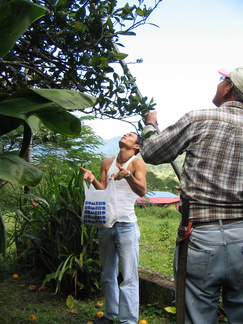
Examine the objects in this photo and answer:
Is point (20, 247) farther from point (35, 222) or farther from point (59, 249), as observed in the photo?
point (59, 249)

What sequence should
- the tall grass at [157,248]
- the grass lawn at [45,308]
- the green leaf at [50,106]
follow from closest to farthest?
the green leaf at [50,106] → the grass lawn at [45,308] → the tall grass at [157,248]

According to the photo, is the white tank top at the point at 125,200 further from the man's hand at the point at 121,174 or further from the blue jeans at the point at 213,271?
the blue jeans at the point at 213,271

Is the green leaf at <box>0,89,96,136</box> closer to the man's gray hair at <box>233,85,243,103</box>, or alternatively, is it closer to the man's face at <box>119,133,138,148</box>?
the man's gray hair at <box>233,85,243,103</box>

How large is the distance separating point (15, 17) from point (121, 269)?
7.54 feet

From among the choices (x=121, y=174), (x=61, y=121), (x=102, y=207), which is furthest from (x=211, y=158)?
(x=102, y=207)

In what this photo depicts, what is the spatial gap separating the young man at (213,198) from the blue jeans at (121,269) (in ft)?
4.30

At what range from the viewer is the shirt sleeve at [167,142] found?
7.41ft

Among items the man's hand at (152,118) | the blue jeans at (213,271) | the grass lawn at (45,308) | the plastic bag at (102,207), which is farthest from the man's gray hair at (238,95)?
the grass lawn at (45,308)

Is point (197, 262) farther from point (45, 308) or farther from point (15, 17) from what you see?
point (45, 308)

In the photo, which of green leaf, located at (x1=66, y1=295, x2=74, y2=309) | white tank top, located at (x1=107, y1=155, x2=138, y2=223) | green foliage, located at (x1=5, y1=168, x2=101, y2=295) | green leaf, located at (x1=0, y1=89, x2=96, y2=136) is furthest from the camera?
green foliage, located at (x1=5, y1=168, x2=101, y2=295)

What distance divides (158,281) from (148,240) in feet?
9.60

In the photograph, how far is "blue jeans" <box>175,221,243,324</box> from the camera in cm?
205

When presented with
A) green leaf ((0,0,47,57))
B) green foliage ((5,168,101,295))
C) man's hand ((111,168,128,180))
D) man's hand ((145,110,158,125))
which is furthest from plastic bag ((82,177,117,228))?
green leaf ((0,0,47,57))

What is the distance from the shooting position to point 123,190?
11.7ft
